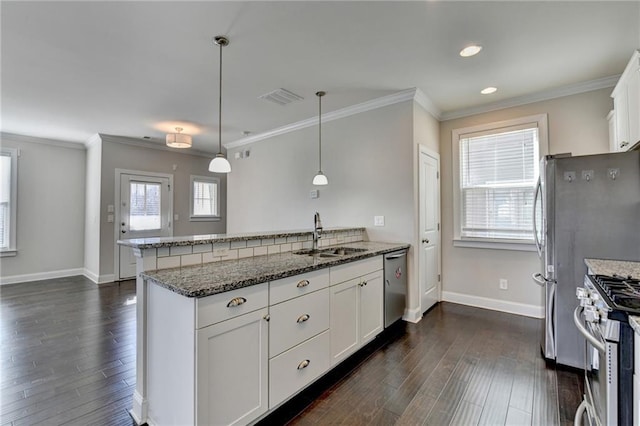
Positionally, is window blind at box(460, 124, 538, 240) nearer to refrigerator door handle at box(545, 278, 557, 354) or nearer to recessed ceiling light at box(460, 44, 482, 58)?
refrigerator door handle at box(545, 278, 557, 354)

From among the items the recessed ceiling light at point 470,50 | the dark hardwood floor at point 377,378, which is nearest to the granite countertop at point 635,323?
the dark hardwood floor at point 377,378

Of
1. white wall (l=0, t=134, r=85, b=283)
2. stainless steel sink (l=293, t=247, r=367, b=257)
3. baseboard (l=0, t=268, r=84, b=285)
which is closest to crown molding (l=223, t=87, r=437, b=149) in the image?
stainless steel sink (l=293, t=247, r=367, b=257)

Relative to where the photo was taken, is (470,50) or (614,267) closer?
(614,267)

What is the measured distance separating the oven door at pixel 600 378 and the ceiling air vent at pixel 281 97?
3261 millimetres

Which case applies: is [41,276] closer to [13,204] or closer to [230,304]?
[13,204]

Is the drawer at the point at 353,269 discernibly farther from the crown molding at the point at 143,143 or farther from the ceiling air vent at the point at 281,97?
the crown molding at the point at 143,143

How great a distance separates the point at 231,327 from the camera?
5.16 ft

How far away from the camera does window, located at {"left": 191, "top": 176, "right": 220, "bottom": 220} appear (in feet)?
22.5

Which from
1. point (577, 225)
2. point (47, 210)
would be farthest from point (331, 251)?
point (47, 210)

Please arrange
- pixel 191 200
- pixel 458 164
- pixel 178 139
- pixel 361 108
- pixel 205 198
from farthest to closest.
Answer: pixel 205 198 < pixel 191 200 < pixel 178 139 < pixel 458 164 < pixel 361 108

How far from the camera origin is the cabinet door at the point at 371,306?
2676 mm

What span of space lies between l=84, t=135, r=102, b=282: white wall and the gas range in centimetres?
675

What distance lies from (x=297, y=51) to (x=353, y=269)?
77.9 inches

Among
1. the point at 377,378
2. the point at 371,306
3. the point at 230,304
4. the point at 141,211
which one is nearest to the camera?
the point at 230,304
